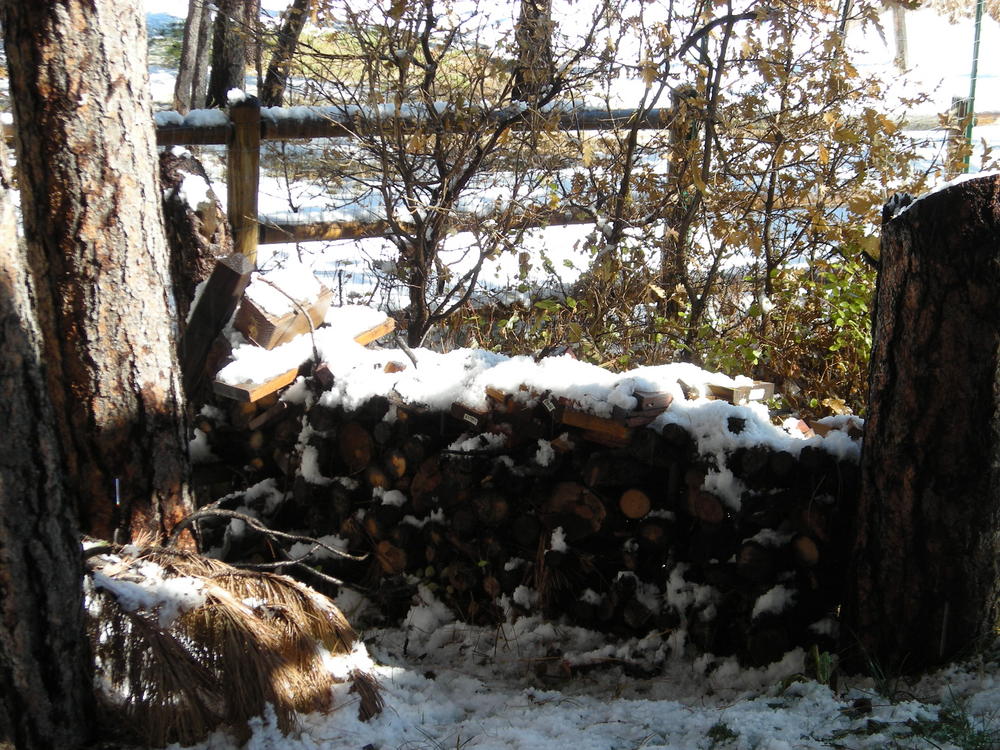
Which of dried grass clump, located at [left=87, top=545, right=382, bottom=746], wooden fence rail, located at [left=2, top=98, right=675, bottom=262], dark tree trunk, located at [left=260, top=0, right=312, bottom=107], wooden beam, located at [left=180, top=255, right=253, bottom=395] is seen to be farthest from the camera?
wooden fence rail, located at [left=2, top=98, right=675, bottom=262]

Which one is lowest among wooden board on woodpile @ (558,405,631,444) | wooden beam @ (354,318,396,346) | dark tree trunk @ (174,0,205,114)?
wooden board on woodpile @ (558,405,631,444)

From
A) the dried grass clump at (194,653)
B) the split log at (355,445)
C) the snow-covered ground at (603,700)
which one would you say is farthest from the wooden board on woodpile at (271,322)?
the dried grass clump at (194,653)

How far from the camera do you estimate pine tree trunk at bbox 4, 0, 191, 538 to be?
97.3 inches

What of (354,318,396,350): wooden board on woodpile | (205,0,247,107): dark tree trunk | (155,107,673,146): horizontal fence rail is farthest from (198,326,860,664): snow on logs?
(205,0,247,107): dark tree trunk

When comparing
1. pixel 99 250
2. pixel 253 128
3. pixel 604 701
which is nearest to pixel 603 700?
pixel 604 701

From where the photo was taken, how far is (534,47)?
429 cm

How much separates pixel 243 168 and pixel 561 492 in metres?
2.79

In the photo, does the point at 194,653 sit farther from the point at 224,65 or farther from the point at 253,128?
the point at 224,65

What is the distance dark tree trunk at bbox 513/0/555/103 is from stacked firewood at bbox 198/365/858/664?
1.89 metres

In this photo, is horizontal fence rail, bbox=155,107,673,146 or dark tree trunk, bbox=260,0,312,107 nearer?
dark tree trunk, bbox=260,0,312,107

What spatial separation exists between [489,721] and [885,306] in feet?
5.32

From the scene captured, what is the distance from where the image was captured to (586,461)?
2941 mm

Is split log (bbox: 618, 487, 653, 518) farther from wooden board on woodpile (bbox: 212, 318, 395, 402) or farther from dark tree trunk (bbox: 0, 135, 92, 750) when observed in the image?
dark tree trunk (bbox: 0, 135, 92, 750)

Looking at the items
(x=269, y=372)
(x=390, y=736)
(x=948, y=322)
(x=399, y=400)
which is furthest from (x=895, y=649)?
(x=269, y=372)
